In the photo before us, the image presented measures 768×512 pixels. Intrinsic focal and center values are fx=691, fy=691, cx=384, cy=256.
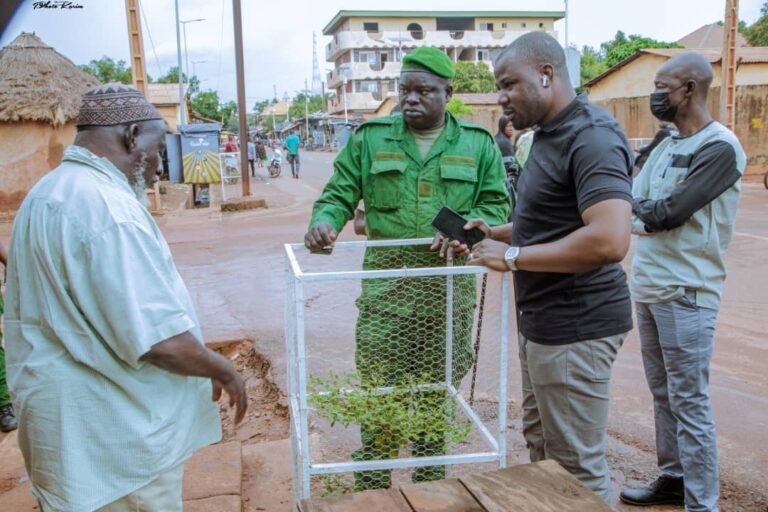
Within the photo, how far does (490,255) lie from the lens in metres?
2.13

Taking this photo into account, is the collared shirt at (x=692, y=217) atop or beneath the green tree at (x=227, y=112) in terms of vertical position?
beneath

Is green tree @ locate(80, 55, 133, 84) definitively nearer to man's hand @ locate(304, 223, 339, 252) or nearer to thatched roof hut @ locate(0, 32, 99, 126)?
thatched roof hut @ locate(0, 32, 99, 126)

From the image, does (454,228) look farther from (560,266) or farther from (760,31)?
(760,31)

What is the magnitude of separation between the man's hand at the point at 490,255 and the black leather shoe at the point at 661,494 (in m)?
1.50

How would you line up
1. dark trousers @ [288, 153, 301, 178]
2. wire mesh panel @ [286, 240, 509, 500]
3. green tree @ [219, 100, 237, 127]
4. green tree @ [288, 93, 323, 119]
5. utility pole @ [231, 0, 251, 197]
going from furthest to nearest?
green tree @ [288, 93, 323, 119]
green tree @ [219, 100, 237, 127]
dark trousers @ [288, 153, 301, 178]
utility pole @ [231, 0, 251, 197]
wire mesh panel @ [286, 240, 509, 500]

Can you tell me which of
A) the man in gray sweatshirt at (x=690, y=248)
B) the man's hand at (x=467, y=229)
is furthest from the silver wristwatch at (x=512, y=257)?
the man in gray sweatshirt at (x=690, y=248)

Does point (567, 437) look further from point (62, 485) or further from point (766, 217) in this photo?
point (766, 217)

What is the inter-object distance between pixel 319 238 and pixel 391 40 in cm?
5676

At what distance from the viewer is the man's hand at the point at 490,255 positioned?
82.6 inches

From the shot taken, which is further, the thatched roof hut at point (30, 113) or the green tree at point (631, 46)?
the green tree at point (631, 46)

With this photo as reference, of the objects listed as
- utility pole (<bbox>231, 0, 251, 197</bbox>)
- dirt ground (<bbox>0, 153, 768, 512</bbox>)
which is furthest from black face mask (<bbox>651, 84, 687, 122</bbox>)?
utility pole (<bbox>231, 0, 251, 197</bbox>)

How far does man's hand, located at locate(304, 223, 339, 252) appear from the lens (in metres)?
2.57

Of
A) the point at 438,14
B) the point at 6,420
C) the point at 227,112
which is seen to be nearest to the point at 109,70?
the point at 227,112

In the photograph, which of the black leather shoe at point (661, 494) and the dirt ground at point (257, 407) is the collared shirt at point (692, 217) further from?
the dirt ground at point (257, 407)
